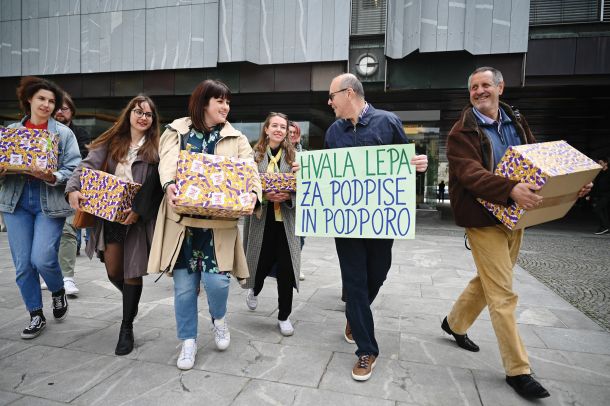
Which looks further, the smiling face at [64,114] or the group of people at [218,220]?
the smiling face at [64,114]

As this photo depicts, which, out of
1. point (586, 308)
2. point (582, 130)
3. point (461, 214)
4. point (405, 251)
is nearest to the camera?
point (461, 214)

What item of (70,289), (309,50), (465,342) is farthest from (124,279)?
(309,50)

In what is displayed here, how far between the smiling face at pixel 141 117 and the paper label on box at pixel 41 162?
86 cm

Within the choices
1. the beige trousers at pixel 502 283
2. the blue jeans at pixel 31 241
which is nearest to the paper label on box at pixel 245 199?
the beige trousers at pixel 502 283

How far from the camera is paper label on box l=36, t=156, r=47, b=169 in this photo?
3334mm

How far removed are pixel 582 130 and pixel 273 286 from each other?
21239 mm

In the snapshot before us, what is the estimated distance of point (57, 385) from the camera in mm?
2629

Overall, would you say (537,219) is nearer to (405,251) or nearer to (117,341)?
(117,341)

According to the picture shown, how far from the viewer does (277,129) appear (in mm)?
3887

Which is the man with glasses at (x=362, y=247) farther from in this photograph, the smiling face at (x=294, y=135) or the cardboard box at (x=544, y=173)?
the smiling face at (x=294, y=135)

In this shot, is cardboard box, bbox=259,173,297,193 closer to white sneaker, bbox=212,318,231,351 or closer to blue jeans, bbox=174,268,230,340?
blue jeans, bbox=174,268,230,340

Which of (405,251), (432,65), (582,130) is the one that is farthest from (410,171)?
(582,130)

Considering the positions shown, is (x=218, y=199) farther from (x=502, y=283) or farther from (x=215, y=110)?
(x=502, y=283)

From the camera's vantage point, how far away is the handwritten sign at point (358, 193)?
9.43ft
